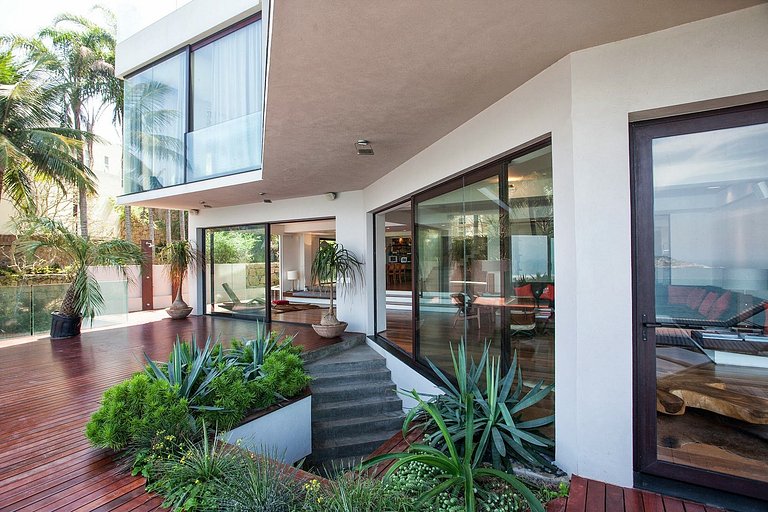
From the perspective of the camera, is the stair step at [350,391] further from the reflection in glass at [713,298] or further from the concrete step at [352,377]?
the reflection in glass at [713,298]

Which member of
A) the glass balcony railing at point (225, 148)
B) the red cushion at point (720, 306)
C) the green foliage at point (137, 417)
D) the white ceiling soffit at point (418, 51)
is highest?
the glass balcony railing at point (225, 148)

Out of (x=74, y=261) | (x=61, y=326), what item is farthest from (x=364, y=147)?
(x=61, y=326)

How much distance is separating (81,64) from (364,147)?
15.2 meters

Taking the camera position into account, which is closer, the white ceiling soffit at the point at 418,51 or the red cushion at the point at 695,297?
the white ceiling soffit at the point at 418,51

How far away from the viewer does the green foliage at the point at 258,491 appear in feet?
6.83

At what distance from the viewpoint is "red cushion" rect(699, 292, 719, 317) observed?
2.34 metres

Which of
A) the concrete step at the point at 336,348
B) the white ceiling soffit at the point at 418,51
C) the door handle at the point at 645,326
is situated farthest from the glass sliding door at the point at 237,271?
the door handle at the point at 645,326

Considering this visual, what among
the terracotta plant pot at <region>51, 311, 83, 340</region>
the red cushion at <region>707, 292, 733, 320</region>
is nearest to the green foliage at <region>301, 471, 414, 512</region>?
the red cushion at <region>707, 292, 733, 320</region>

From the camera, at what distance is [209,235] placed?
1003cm

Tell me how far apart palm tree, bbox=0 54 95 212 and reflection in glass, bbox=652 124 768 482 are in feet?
36.7

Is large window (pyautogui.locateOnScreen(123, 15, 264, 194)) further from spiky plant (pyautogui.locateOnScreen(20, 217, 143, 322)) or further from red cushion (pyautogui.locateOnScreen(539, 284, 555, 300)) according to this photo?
red cushion (pyautogui.locateOnScreen(539, 284, 555, 300))

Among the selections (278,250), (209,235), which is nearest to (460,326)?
(209,235)

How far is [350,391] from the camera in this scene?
217 inches

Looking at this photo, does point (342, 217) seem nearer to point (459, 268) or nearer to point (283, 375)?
point (459, 268)
